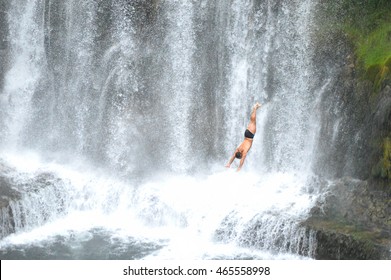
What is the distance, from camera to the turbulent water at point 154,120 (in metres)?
18.7

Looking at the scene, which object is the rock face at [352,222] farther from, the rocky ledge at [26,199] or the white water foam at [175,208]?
the rocky ledge at [26,199]

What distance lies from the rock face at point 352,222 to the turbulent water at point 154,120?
2.03ft

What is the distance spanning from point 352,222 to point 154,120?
7.37 metres

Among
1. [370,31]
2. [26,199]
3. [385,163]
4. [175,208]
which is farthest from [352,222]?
[26,199]

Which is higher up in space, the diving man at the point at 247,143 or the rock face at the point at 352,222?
the diving man at the point at 247,143

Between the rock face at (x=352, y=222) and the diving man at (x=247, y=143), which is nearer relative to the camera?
the diving man at (x=247, y=143)

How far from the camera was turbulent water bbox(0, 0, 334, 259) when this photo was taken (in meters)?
18.7

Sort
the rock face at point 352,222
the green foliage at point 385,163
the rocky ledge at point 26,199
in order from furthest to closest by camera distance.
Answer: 1. the rocky ledge at point 26,199
2. the green foliage at point 385,163
3. the rock face at point 352,222

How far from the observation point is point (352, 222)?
1706 centimetres

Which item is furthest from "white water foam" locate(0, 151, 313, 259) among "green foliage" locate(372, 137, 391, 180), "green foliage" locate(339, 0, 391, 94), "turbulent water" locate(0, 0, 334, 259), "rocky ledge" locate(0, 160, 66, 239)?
"green foliage" locate(339, 0, 391, 94)

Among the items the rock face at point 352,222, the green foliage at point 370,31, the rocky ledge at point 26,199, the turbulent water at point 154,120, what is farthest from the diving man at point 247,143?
the rocky ledge at point 26,199

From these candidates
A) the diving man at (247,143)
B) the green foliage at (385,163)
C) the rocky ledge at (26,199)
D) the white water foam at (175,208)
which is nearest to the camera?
the diving man at (247,143)

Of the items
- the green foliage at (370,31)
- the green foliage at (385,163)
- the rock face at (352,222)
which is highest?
the green foliage at (370,31)

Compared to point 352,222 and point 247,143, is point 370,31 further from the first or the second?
point 247,143
